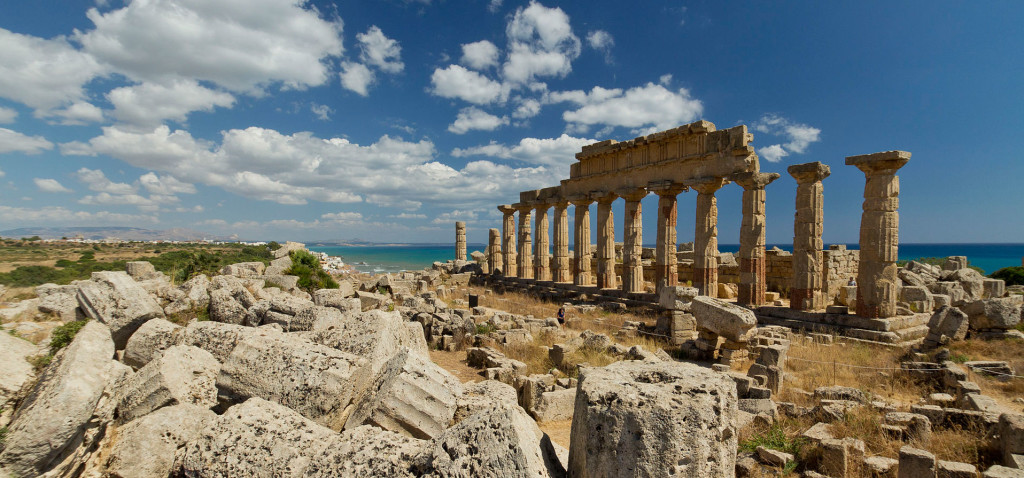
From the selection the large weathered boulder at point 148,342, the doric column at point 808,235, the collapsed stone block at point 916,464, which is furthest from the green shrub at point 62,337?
the doric column at point 808,235

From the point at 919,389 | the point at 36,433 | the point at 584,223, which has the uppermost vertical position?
the point at 584,223

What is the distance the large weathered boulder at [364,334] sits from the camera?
20.3 feet

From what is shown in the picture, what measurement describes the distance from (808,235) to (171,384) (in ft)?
54.1

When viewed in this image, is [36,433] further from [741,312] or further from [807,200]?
[807,200]

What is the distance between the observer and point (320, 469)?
378 cm

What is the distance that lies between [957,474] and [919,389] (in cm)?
502

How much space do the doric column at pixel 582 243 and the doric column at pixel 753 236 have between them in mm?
7812

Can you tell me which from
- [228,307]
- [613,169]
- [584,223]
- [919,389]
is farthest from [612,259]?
[228,307]

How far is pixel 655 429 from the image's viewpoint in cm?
341

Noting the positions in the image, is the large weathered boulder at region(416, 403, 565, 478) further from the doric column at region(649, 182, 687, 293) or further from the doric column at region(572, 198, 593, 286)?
the doric column at region(572, 198, 593, 286)

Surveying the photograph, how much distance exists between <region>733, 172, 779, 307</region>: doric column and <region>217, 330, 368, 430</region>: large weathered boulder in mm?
14377

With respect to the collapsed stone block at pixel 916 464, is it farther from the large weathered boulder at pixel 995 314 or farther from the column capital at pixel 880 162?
the column capital at pixel 880 162

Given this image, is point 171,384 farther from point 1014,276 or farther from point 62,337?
point 1014,276

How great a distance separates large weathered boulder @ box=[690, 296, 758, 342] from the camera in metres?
10.3
